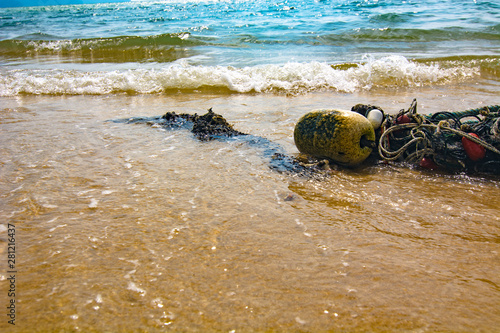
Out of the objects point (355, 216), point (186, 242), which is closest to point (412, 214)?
point (355, 216)

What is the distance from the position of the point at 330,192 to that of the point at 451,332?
4.77ft

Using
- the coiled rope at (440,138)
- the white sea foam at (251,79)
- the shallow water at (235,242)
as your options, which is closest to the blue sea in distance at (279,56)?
the white sea foam at (251,79)

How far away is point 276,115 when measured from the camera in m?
5.21

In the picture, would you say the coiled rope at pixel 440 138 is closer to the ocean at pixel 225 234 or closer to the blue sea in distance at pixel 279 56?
the ocean at pixel 225 234

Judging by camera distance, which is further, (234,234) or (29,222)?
(29,222)

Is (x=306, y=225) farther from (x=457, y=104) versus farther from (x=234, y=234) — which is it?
(x=457, y=104)

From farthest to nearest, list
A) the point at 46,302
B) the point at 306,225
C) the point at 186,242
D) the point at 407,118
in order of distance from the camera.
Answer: the point at 407,118
the point at 306,225
the point at 186,242
the point at 46,302

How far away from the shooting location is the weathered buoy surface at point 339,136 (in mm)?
3246

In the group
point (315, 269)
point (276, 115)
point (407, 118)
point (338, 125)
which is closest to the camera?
point (315, 269)

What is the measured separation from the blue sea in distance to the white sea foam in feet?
0.07

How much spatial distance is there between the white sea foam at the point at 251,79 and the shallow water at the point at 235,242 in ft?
11.8

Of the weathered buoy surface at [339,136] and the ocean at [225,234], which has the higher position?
the weathered buoy surface at [339,136]

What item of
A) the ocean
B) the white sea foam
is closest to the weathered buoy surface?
the ocean

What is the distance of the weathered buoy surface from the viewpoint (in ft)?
10.6
